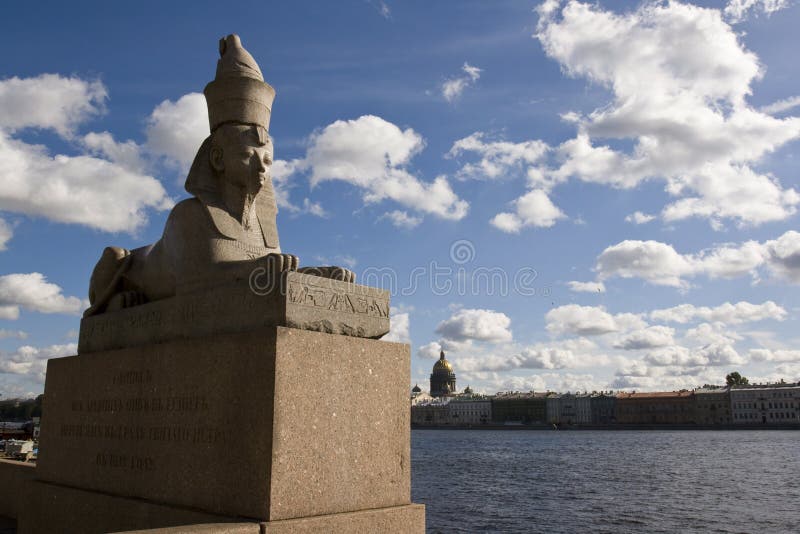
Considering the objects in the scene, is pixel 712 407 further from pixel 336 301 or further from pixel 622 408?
pixel 336 301

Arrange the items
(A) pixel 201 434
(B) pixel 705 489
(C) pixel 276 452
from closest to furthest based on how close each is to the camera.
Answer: (C) pixel 276 452 → (A) pixel 201 434 → (B) pixel 705 489

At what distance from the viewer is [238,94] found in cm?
416

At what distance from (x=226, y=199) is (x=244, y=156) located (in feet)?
0.94

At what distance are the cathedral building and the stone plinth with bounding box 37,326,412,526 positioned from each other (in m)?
129

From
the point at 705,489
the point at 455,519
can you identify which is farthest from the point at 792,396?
the point at 455,519

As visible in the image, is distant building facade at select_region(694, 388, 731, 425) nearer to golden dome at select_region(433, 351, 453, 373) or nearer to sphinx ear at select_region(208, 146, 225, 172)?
golden dome at select_region(433, 351, 453, 373)

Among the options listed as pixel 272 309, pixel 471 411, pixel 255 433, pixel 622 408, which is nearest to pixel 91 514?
pixel 255 433

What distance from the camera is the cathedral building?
131750 mm

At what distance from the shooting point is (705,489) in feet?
77.2

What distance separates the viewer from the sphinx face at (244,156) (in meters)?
4.10

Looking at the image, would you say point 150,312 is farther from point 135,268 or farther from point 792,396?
point 792,396

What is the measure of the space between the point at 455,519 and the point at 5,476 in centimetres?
1257

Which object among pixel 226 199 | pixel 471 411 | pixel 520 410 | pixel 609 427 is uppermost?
pixel 226 199

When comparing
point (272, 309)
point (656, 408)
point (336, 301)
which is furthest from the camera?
point (656, 408)
